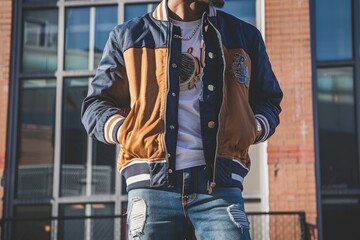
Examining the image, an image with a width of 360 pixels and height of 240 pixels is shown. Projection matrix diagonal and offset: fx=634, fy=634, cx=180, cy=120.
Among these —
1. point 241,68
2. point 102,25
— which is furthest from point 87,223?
point 241,68

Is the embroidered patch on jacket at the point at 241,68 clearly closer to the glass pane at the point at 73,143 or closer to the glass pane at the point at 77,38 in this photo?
the glass pane at the point at 73,143

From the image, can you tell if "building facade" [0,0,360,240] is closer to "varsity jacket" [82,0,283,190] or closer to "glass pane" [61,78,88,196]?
"glass pane" [61,78,88,196]

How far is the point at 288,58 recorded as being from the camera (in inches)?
282

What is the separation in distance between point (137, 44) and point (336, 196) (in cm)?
518

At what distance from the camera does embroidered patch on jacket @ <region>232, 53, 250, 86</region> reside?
7.90 ft

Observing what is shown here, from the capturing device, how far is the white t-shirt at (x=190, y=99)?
2266 millimetres

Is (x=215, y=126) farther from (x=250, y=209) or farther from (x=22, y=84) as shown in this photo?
(x=22, y=84)

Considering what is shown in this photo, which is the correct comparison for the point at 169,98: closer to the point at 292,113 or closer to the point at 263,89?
the point at 263,89

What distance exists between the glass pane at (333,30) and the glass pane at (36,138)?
3227 mm

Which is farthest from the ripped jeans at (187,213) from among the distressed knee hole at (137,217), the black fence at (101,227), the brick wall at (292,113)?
the brick wall at (292,113)

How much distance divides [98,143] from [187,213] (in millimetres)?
5324

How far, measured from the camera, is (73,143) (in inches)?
296

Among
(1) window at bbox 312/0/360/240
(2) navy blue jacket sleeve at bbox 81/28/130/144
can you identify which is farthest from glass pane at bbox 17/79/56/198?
(2) navy blue jacket sleeve at bbox 81/28/130/144

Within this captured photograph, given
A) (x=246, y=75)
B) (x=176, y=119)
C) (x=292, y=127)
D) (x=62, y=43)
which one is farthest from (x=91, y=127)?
(x=62, y=43)
